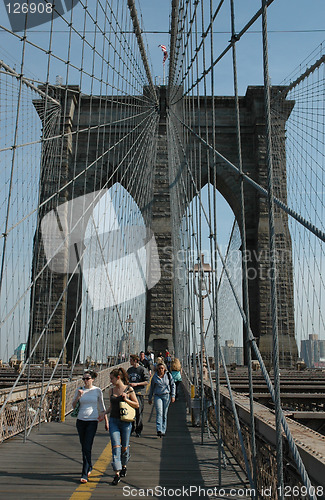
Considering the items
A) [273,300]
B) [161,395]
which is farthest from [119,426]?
[273,300]

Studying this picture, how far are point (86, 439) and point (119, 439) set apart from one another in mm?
270

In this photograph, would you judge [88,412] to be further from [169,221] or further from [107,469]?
[169,221]

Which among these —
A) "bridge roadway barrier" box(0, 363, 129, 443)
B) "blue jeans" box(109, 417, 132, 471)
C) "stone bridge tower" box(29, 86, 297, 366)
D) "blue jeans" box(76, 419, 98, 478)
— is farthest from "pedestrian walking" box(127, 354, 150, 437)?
"stone bridge tower" box(29, 86, 297, 366)

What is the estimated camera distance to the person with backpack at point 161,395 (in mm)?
6277

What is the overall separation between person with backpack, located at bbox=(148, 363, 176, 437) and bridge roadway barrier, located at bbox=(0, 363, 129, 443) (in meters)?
1.33

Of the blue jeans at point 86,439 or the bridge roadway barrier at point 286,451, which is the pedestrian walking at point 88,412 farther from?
the bridge roadway barrier at point 286,451

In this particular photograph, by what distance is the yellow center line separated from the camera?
3604mm

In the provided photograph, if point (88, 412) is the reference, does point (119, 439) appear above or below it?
below

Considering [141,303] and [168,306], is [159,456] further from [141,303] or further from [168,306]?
[141,303]

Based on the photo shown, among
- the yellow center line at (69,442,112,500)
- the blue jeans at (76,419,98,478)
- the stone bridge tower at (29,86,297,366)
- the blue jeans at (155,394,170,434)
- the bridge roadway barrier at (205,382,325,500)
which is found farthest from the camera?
the stone bridge tower at (29,86,297,366)

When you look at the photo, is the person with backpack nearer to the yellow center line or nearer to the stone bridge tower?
the yellow center line

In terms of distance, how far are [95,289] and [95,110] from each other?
12.4 m

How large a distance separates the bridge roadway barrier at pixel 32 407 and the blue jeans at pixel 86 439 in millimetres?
1227

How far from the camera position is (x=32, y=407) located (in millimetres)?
6988
